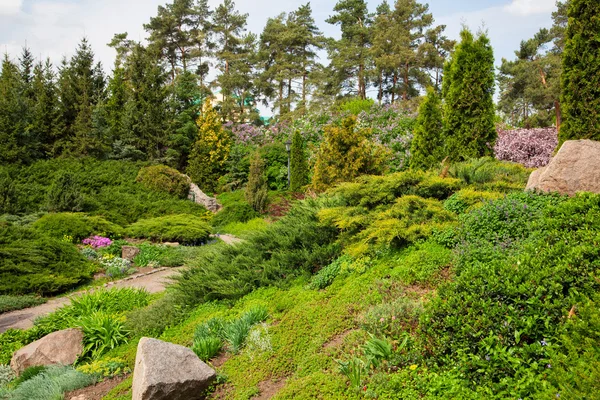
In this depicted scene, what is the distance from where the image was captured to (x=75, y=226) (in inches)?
470

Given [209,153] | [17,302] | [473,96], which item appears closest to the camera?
[17,302]

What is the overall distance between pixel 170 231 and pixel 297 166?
875 centimetres

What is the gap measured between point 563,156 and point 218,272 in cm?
528

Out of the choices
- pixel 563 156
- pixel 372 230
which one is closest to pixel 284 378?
pixel 372 230

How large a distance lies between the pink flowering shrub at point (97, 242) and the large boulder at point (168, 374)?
8.78m

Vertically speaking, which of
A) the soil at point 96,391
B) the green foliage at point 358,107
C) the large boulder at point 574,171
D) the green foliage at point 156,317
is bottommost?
the soil at point 96,391

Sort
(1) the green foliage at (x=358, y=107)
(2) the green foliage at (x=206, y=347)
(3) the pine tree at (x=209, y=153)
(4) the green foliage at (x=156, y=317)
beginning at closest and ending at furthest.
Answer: (2) the green foliage at (x=206, y=347)
(4) the green foliage at (x=156, y=317)
(3) the pine tree at (x=209, y=153)
(1) the green foliage at (x=358, y=107)

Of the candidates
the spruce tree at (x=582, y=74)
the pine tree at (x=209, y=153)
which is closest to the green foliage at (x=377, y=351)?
the spruce tree at (x=582, y=74)

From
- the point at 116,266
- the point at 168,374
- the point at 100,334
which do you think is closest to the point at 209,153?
Answer: the point at 116,266

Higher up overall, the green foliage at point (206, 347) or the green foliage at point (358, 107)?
the green foliage at point (358, 107)

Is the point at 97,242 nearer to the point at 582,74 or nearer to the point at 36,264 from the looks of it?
the point at 36,264

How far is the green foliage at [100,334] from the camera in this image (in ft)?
18.9

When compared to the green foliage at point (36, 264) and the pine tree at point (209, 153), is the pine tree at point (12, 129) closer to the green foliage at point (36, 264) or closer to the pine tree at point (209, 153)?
the pine tree at point (209, 153)

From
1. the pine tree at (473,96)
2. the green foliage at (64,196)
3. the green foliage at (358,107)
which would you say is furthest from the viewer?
the green foliage at (358,107)
